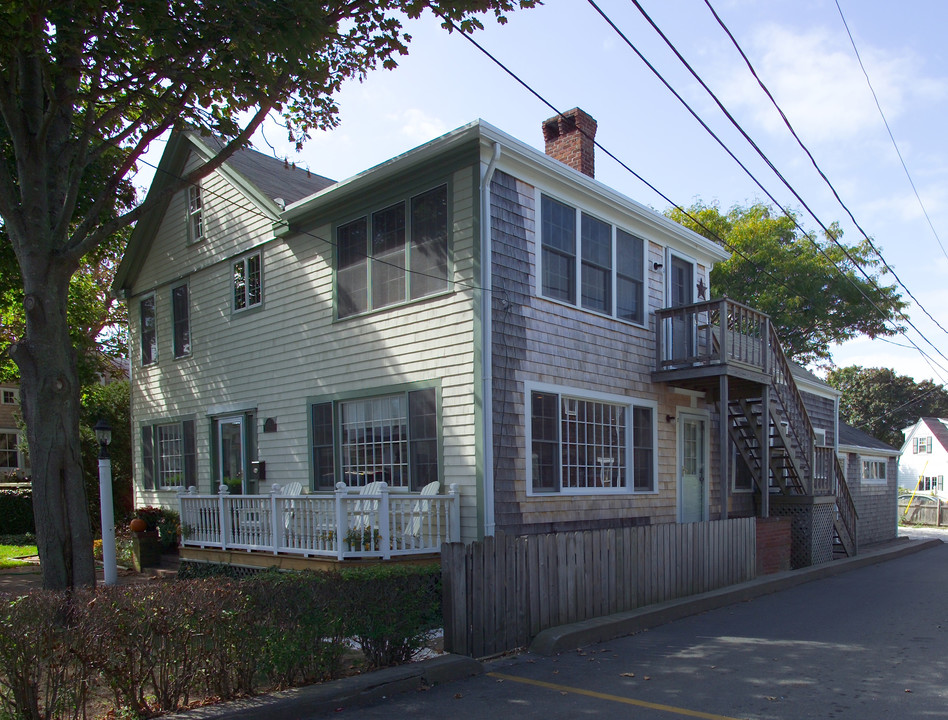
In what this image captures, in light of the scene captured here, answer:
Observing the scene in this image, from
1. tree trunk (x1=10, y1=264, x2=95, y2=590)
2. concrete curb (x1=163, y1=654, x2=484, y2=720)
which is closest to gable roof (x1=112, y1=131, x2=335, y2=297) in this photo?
tree trunk (x1=10, y1=264, x2=95, y2=590)

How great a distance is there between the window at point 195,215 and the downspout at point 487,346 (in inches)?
322

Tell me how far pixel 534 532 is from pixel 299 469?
4.64 metres

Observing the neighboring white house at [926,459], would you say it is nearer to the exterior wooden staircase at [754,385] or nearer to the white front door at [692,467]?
the exterior wooden staircase at [754,385]

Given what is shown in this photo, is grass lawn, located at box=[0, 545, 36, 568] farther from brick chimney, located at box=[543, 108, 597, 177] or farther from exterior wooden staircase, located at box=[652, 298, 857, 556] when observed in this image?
brick chimney, located at box=[543, 108, 597, 177]

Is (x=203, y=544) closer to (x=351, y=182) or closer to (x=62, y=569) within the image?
(x=62, y=569)

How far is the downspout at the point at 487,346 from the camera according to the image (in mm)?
10859

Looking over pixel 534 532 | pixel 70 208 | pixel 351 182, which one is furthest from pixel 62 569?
pixel 351 182

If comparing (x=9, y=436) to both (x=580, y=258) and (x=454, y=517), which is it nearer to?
(x=454, y=517)

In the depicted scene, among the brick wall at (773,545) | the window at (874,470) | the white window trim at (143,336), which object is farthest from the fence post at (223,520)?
the window at (874,470)

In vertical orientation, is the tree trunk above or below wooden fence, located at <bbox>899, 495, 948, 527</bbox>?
above

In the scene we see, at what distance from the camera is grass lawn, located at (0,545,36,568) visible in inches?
653

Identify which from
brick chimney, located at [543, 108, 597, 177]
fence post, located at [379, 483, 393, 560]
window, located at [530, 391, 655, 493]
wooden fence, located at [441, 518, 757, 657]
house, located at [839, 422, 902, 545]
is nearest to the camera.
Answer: wooden fence, located at [441, 518, 757, 657]

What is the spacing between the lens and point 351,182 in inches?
495

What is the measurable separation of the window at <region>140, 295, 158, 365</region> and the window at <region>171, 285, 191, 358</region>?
89 centimetres
